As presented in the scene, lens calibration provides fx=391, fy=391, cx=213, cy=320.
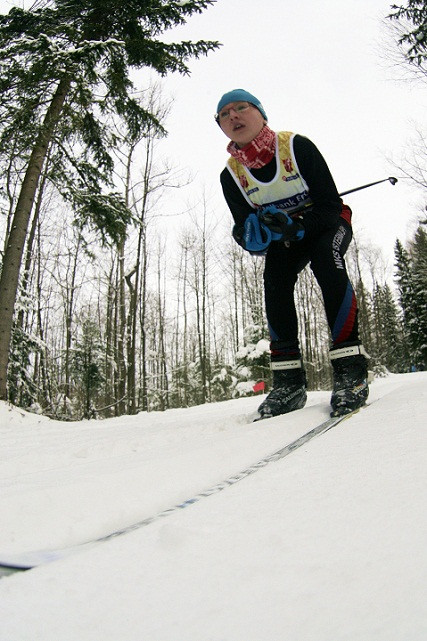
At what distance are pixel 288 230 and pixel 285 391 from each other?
2.89 ft

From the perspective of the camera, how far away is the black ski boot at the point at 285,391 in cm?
212

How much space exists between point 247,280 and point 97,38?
17101mm

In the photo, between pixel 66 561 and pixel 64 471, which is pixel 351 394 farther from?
pixel 66 561

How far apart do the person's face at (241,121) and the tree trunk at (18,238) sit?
393 centimetres

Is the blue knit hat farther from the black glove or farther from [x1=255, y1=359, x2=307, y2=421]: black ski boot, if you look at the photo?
[x1=255, y1=359, x2=307, y2=421]: black ski boot

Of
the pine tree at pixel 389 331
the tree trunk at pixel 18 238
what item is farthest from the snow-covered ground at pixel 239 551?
the pine tree at pixel 389 331

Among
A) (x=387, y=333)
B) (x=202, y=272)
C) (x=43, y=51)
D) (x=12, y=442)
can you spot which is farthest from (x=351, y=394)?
(x=387, y=333)

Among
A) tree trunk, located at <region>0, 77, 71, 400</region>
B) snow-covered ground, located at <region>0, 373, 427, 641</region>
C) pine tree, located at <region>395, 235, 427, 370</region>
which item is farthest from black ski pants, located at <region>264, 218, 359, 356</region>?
pine tree, located at <region>395, 235, 427, 370</region>

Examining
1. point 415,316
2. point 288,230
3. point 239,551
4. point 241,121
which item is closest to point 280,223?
point 288,230

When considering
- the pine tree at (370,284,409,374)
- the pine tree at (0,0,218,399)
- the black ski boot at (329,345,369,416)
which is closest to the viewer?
the black ski boot at (329,345,369,416)

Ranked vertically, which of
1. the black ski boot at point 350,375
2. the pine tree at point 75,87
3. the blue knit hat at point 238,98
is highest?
the pine tree at point 75,87

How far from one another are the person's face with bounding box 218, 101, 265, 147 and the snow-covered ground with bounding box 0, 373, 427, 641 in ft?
5.76

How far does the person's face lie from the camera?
2152 millimetres

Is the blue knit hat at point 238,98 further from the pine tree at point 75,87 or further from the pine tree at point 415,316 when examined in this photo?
the pine tree at point 415,316
